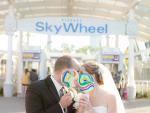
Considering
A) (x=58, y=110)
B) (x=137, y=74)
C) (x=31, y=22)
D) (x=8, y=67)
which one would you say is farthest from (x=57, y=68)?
(x=137, y=74)

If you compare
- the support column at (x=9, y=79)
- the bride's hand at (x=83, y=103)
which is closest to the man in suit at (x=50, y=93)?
the bride's hand at (x=83, y=103)

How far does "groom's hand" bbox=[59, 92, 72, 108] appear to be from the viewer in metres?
4.07

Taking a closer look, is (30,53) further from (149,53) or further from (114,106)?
(149,53)

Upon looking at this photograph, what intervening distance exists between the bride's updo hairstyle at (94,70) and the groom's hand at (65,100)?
38 centimetres

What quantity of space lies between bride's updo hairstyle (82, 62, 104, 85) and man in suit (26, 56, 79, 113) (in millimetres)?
164

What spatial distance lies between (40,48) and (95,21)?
333 centimetres

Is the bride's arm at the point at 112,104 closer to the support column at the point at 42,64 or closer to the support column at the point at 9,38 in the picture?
the support column at the point at 9,38

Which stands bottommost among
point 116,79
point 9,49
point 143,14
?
point 116,79

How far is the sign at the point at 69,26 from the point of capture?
20703 millimetres

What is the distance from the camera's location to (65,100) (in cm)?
409

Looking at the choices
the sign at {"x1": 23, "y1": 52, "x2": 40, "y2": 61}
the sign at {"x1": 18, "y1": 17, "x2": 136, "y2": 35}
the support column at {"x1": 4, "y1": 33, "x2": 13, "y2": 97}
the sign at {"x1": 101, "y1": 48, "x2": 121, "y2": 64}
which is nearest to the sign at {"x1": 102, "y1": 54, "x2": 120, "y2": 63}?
the sign at {"x1": 101, "y1": 48, "x2": 121, "y2": 64}

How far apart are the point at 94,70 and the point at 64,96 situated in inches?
17.4

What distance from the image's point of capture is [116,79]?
21.4 meters

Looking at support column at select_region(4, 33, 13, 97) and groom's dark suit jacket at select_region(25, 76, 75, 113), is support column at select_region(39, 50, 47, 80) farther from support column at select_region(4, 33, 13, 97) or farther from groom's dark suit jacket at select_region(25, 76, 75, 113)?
groom's dark suit jacket at select_region(25, 76, 75, 113)
